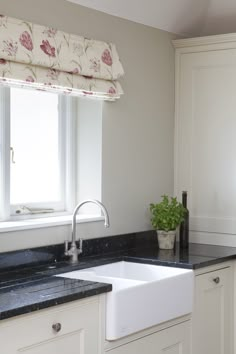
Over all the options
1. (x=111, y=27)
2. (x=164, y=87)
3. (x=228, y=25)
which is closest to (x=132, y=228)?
(x=164, y=87)

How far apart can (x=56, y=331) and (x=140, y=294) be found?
0.48m

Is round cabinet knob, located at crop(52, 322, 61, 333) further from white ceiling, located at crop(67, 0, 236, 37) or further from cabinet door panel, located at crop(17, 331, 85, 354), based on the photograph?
white ceiling, located at crop(67, 0, 236, 37)

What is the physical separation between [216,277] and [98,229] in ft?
2.25

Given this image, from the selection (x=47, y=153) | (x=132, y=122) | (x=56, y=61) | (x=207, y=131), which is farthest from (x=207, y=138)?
(x=56, y=61)

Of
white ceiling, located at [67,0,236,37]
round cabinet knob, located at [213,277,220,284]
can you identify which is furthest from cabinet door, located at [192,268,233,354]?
white ceiling, located at [67,0,236,37]

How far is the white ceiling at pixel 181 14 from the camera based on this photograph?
144 inches

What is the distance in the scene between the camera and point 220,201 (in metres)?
3.97

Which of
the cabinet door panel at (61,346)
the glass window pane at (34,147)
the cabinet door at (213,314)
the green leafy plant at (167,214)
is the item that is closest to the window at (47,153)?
the glass window pane at (34,147)

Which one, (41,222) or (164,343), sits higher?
(41,222)

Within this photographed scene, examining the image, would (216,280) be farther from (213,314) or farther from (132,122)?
(132,122)

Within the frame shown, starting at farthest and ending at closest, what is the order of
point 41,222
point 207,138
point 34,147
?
point 207,138
point 34,147
point 41,222

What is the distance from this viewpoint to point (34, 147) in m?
3.45

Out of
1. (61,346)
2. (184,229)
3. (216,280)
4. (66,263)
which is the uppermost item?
(184,229)

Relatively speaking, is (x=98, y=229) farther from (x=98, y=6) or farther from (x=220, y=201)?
(x=98, y=6)
